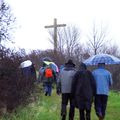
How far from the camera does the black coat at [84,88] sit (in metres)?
13.7

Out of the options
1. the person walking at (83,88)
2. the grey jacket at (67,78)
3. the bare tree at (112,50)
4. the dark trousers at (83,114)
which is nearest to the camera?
the person walking at (83,88)

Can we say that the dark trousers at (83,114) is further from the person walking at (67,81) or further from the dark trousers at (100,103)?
the dark trousers at (100,103)

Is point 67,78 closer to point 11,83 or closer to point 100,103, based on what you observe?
point 100,103

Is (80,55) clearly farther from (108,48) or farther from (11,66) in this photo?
(11,66)

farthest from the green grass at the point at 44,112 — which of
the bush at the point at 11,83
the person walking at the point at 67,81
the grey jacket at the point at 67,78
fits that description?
the grey jacket at the point at 67,78

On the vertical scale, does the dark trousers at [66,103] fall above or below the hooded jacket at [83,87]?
below

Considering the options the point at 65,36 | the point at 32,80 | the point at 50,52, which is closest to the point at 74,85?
the point at 32,80

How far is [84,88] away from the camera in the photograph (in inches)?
539

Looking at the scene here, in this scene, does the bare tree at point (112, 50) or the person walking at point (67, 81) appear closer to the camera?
the person walking at point (67, 81)

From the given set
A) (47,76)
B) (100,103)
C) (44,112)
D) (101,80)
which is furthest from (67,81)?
(47,76)

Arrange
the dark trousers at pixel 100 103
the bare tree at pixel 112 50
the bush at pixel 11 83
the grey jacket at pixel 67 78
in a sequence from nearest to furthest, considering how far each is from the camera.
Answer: the bush at pixel 11 83, the grey jacket at pixel 67 78, the dark trousers at pixel 100 103, the bare tree at pixel 112 50

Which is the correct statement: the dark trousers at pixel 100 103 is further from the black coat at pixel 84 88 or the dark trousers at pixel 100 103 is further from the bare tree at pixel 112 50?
the bare tree at pixel 112 50

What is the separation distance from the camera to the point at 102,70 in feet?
48.8

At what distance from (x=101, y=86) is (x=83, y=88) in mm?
1155
